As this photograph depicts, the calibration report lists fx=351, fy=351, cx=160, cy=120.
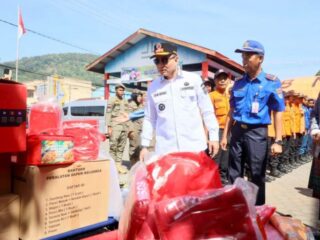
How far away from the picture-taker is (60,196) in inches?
102

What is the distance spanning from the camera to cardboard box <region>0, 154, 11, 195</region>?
2.46 meters

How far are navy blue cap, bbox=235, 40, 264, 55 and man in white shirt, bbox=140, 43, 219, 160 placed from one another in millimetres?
587

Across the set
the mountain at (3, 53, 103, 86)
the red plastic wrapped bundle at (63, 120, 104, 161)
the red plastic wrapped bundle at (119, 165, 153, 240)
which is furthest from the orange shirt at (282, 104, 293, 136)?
the mountain at (3, 53, 103, 86)

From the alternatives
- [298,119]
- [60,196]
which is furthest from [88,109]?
[60,196]

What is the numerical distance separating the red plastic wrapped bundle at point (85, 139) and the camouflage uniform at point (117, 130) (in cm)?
448

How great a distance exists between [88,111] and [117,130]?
12.4m

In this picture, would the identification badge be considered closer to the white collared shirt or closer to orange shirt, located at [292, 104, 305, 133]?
the white collared shirt

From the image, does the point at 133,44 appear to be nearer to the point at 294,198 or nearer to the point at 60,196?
the point at 294,198

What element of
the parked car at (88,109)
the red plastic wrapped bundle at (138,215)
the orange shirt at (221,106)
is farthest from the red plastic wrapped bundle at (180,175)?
the parked car at (88,109)

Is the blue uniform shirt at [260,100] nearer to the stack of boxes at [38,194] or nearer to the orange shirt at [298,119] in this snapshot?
the stack of boxes at [38,194]

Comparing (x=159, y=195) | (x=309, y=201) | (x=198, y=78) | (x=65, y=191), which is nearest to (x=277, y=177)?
(x=309, y=201)

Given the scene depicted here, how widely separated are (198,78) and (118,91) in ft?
14.9

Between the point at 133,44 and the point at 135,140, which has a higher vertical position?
the point at 133,44

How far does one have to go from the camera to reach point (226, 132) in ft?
12.9
